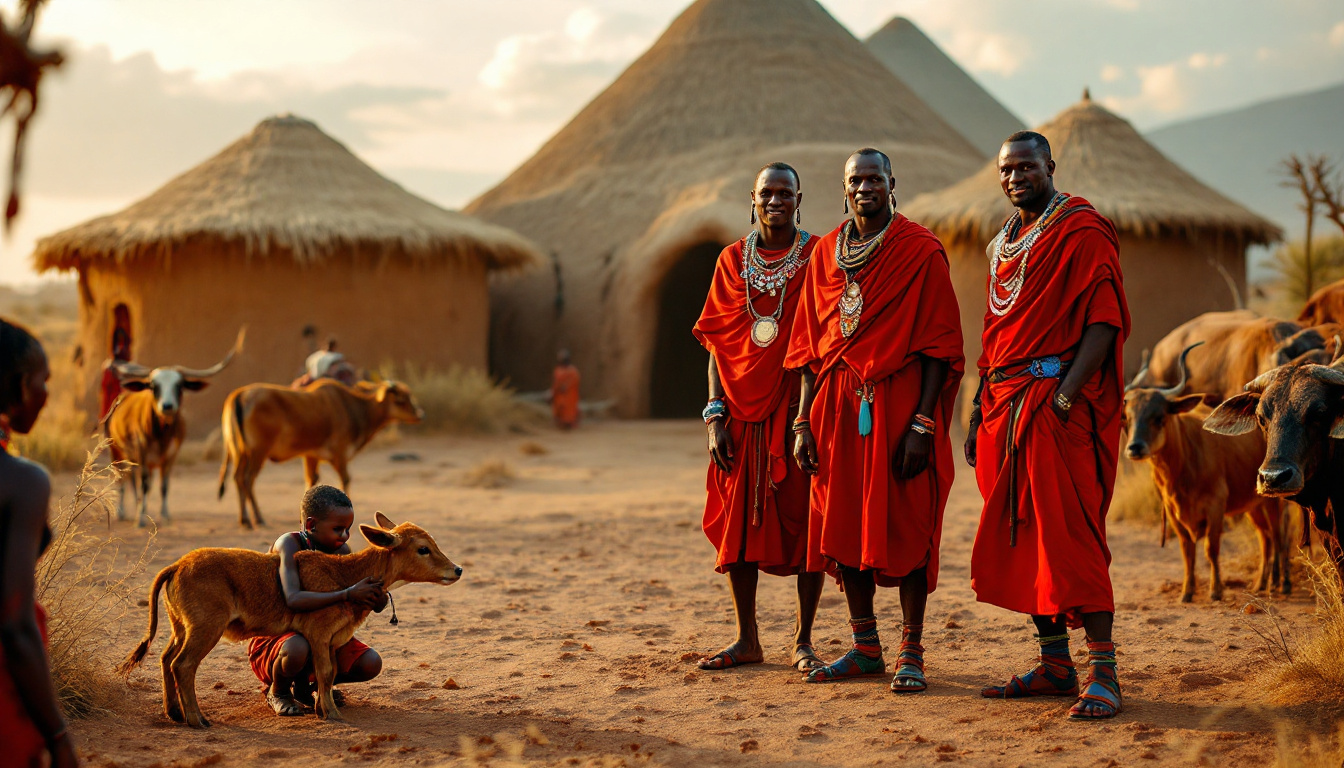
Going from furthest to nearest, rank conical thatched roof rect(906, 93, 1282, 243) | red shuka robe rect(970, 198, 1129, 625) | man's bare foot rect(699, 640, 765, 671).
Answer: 1. conical thatched roof rect(906, 93, 1282, 243)
2. man's bare foot rect(699, 640, 765, 671)
3. red shuka robe rect(970, 198, 1129, 625)

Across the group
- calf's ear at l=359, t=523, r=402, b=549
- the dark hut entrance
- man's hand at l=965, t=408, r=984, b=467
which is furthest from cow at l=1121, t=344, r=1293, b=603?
the dark hut entrance

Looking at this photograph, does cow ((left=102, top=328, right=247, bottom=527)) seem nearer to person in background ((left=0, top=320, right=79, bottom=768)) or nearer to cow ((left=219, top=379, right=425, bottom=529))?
cow ((left=219, top=379, right=425, bottom=529))

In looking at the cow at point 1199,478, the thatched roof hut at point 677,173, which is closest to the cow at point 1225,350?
the cow at point 1199,478

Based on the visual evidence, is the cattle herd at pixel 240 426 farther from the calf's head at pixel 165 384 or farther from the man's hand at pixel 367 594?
the man's hand at pixel 367 594

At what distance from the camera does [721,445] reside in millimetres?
4652

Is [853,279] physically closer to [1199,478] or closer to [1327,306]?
[1199,478]

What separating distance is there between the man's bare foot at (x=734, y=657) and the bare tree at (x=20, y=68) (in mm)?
3217

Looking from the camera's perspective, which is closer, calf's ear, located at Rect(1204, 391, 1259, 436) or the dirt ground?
the dirt ground

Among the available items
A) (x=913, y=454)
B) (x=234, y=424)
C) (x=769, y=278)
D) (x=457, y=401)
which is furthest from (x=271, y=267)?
(x=913, y=454)

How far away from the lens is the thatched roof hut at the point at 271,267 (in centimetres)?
1532

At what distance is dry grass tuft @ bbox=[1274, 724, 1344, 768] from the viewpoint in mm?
3143

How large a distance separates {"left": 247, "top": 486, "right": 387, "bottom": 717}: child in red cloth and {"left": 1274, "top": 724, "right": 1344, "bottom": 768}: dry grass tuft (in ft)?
9.34

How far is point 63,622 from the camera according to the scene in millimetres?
4160

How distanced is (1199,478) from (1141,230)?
8160mm
